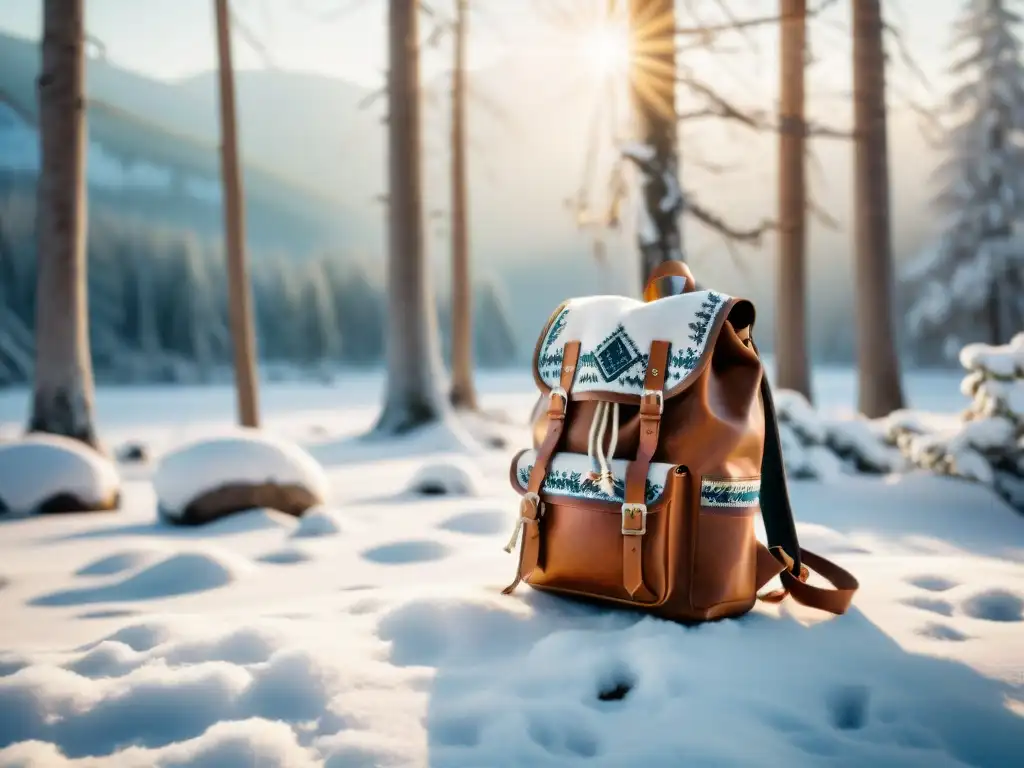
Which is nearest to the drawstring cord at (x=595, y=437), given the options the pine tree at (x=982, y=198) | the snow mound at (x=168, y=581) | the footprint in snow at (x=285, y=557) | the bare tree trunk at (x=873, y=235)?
the snow mound at (x=168, y=581)

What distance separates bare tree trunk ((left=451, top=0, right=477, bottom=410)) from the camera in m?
13.7

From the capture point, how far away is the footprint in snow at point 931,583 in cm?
296

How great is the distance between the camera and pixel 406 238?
34.9 feet

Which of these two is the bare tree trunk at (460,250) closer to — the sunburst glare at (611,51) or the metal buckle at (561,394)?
the sunburst glare at (611,51)

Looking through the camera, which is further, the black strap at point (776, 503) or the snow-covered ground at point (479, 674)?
the black strap at point (776, 503)

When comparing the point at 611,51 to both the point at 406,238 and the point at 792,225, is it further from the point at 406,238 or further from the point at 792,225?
the point at 406,238

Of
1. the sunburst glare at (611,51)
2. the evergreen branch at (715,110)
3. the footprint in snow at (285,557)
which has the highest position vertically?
the sunburst glare at (611,51)

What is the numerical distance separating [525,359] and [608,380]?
130 feet

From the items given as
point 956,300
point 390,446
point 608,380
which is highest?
point 956,300

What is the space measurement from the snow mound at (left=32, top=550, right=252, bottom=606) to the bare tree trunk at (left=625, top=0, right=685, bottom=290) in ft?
→ 12.8

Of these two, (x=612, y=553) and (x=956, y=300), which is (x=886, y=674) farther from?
(x=956, y=300)

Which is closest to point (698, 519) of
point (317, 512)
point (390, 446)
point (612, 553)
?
point (612, 553)

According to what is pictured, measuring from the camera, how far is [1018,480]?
18.2 ft

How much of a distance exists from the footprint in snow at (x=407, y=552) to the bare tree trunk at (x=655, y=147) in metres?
3.07
